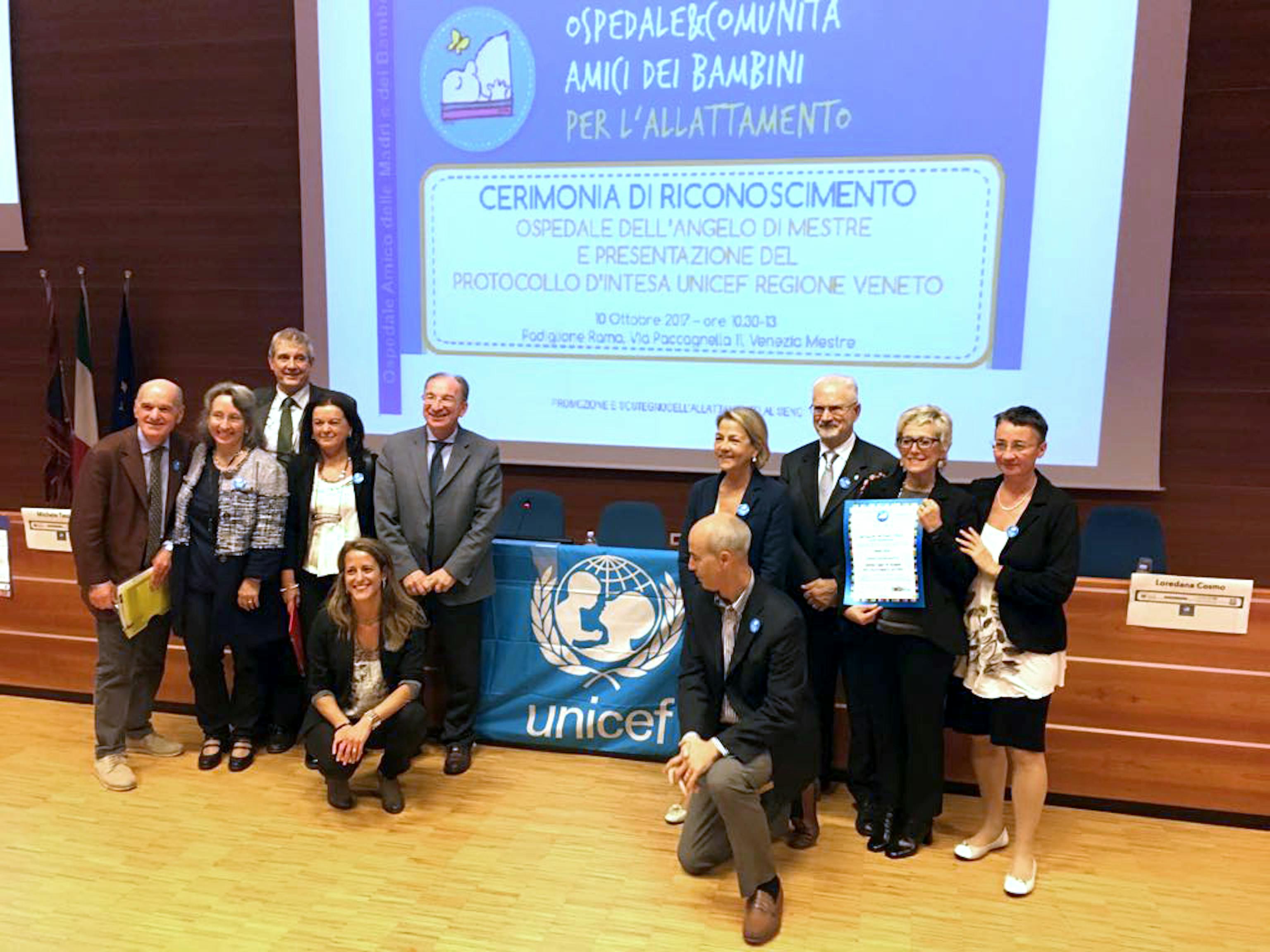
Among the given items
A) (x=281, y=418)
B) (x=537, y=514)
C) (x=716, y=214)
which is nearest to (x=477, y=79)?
(x=716, y=214)

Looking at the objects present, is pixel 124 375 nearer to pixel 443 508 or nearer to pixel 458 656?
pixel 443 508

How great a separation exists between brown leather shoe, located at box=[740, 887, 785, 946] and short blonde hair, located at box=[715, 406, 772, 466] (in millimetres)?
1326

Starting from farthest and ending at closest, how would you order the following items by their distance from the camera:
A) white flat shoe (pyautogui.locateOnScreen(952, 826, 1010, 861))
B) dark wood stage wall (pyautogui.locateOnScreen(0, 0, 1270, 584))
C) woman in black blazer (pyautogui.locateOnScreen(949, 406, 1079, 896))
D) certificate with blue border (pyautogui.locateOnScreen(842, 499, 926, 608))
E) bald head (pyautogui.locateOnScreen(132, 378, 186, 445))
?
dark wood stage wall (pyautogui.locateOnScreen(0, 0, 1270, 584)) → bald head (pyautogui.locateOnScreen(132, 378, 186, 445)) → white flat shoe (pyautogui.locateOnScreen(952, 826, 1010, 861)) → certificate with blue border (pyautogui.locateOnScreen(842, 499, 926, 608)) → woman in black blazer (pyautogui.locateOnScreen(949, 406, 1079, 896))

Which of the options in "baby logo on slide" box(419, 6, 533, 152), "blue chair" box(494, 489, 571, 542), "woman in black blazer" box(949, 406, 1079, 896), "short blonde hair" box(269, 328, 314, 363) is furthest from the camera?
"blue chair" box(494, 489, 571, 542)

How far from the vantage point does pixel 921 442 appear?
105 inches

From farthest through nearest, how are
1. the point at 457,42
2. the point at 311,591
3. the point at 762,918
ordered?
the point at 457,42 → the point at 311,591 → the point at 762,918

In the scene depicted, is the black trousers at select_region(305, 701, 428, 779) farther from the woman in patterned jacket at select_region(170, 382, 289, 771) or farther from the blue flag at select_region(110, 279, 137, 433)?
the blue flag at select_region(110, 279, 137, 433)

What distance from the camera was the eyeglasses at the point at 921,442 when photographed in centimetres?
266

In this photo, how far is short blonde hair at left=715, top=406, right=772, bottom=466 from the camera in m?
2.93

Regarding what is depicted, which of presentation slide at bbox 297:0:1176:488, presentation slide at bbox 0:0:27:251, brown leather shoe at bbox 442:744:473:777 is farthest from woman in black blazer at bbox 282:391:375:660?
presentation slide at bbox 0:0:27:251

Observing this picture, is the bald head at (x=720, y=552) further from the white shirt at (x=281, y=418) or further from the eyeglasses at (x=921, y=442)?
the white shirt at (x=281, y=418)

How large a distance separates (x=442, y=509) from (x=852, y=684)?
1616mm

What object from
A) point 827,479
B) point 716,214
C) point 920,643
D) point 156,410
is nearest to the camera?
point 920,643

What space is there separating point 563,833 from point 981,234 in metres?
3.19
